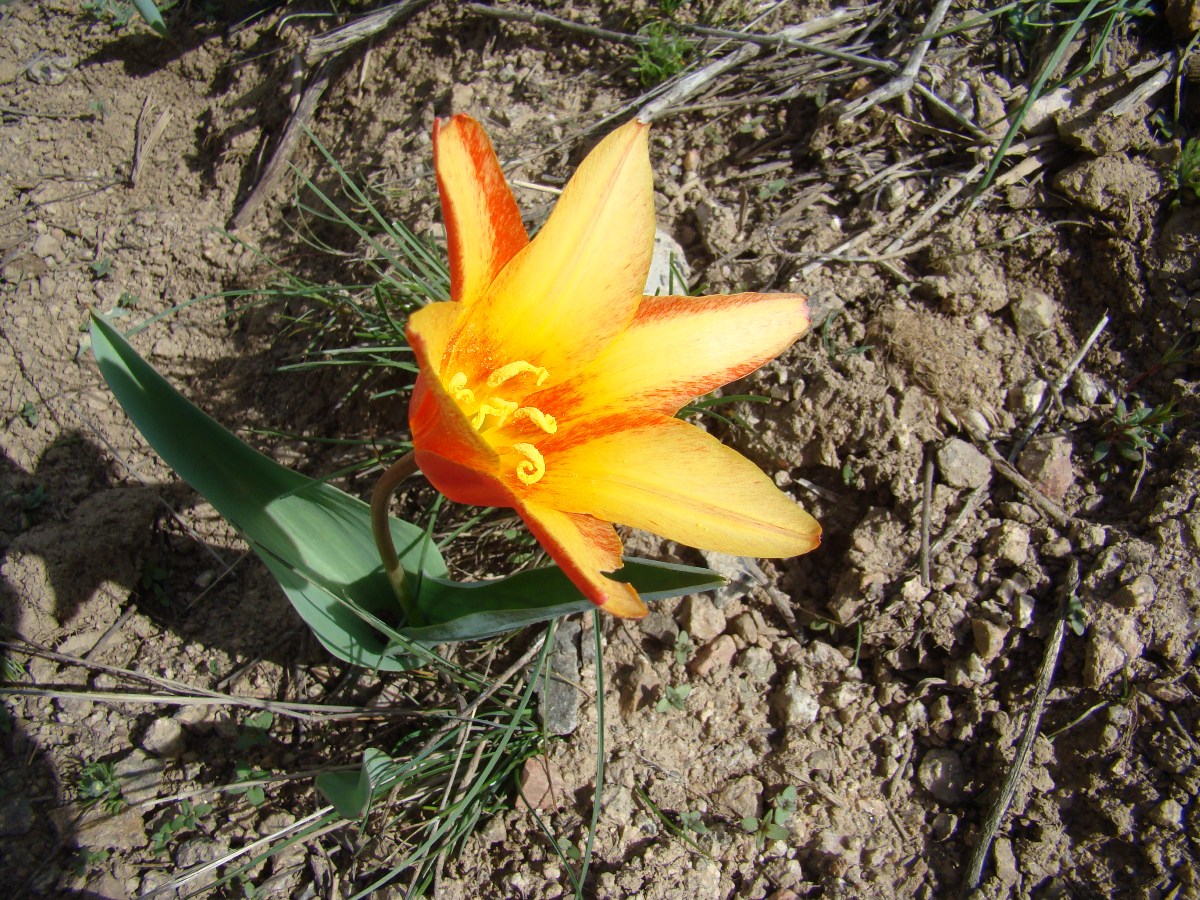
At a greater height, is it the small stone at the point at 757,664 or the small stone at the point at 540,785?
the small stone at the point at 540,785

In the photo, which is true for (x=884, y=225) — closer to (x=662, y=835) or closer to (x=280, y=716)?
(x=662, y=835)

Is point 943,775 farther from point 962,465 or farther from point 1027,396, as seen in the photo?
point 1027,396

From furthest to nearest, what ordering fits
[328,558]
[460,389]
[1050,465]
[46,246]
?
[46,246], [1050,465], [328,558], [460,389]

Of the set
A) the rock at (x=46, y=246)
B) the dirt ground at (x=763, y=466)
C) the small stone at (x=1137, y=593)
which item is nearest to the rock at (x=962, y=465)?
the dirt ground at (x=763, y=466)

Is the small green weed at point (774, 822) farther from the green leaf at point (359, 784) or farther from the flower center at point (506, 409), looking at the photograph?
the flower center at point (506, 409)

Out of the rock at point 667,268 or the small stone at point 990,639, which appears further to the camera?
the rock at point 667,268

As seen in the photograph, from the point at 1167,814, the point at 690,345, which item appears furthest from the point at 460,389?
the point at 1167,814

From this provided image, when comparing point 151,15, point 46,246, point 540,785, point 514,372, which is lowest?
point 540,785
